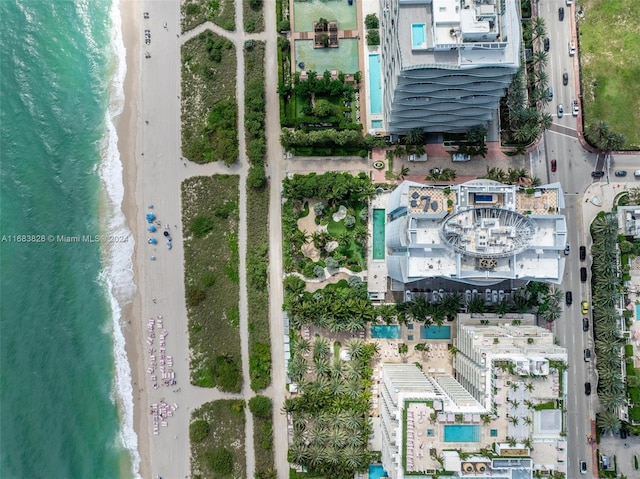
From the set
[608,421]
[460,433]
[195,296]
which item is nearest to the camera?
[460,433]

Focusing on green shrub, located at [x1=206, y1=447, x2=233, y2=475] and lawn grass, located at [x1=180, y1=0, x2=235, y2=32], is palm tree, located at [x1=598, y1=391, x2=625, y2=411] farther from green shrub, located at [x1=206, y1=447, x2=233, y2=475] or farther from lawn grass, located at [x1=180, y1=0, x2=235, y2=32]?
lawn grass, located at [x1=180, y1=0, x2=235, y2=32]

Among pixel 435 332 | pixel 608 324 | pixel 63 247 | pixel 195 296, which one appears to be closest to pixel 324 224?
pixel 195 296

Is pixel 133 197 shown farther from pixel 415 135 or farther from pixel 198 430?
pixel 415 135

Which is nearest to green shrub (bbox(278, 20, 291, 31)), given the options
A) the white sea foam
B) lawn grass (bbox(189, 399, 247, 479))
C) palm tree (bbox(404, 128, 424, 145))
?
palm tree (bbox(404, 128, 424, 145))

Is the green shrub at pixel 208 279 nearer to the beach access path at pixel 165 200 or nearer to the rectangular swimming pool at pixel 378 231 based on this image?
the beach access path at pixel 165 200

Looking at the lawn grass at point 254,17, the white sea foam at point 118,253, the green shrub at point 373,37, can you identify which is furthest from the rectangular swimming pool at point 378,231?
the white sea foam at point 118,253
